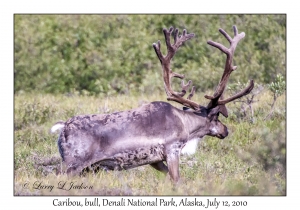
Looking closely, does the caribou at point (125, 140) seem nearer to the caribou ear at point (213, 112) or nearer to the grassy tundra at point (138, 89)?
the grassy tundra at point (138, 89)

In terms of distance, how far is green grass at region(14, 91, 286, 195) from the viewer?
8.21 meters

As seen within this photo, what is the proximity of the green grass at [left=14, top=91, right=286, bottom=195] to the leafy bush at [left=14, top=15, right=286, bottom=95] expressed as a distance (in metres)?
2.32

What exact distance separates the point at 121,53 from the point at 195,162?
756cm

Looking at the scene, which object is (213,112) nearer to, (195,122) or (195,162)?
(195,122)

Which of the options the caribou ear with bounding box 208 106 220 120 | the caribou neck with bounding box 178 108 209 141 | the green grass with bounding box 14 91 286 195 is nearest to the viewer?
the green grass with bounding box 14 91 286 195

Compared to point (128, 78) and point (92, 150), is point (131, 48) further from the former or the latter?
point (92, 150)

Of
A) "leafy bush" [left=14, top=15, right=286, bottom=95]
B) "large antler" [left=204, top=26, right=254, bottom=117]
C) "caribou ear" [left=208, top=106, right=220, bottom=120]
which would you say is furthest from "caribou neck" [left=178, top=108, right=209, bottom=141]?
"leafy bush" [left=14, top=15, right=286, bottom=95]

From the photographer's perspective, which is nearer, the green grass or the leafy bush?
the green grass

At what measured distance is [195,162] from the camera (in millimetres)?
10203

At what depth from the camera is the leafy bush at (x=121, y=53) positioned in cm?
1620

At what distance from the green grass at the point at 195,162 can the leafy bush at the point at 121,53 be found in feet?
7.60

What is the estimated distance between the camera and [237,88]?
42.0ft

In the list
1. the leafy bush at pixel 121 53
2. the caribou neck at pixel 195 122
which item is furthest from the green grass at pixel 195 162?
the leafy bush at pixel 121 53

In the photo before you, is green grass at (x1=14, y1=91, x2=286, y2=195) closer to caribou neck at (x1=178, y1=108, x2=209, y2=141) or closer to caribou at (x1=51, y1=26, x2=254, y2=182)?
caribou at (x1=51, y1=26, x2=254, y2=182)
